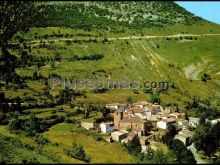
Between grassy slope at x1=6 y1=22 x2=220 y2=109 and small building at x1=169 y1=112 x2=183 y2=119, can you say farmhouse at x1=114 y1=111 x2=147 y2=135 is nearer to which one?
small building at x1=169 y1=112 x2=183 y2=119

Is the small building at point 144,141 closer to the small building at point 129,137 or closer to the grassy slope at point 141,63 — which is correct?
the small building at point 129,137

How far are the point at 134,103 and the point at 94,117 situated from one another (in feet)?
68.7

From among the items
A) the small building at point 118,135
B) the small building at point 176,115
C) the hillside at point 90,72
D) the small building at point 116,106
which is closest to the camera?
the hillside at point 90,72

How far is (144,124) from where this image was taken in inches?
4075

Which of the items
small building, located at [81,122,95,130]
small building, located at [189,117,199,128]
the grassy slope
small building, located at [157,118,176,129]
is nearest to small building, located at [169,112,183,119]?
small building, located at [189,117,199,128]

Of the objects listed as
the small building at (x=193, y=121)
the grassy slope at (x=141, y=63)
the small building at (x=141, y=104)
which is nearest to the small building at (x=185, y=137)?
the small building at (x=193, y=121)

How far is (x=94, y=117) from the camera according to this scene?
110 meters

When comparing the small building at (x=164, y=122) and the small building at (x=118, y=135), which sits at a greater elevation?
the small building at (x=164, y=122)

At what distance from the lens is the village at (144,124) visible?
99.1 metres

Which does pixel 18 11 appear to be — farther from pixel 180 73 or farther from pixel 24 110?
pixel 24 110

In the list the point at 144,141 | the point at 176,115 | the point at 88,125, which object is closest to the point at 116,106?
the point at 176,115

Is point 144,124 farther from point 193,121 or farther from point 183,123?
point 193,121

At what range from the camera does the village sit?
9906 centimetres

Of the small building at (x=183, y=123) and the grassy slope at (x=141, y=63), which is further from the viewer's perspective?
the grassy slope at (x=141, y=63)
